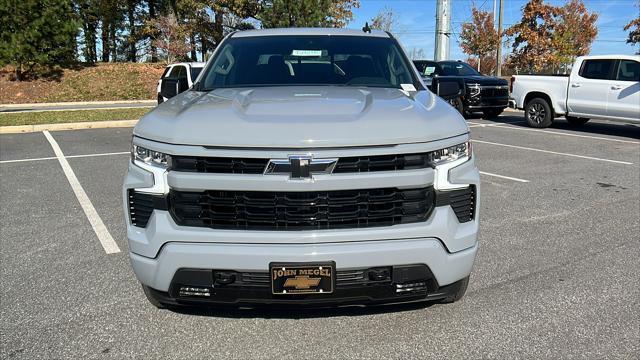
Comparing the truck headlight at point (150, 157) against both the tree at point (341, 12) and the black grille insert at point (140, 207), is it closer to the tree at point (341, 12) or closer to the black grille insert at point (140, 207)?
the black grille insert at point (140, 207)

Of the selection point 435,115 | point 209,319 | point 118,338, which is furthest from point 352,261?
point 118,338

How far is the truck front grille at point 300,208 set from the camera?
2.63 meters

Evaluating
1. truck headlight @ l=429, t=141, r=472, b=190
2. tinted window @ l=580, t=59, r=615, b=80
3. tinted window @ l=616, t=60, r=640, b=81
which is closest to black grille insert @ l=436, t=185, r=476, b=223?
truck headlight @ l=429, t=141, r=472, b=190

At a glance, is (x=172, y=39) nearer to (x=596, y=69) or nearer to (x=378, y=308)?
(x=596, y=69)

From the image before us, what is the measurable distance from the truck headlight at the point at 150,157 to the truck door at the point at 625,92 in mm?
11699

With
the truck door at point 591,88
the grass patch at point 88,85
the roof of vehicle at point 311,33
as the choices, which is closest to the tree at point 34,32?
the grass patch at point 88,85

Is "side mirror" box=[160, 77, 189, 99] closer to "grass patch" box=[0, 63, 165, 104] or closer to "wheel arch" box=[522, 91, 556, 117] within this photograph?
"wheel arch" box=[522, 91, 556, 117]

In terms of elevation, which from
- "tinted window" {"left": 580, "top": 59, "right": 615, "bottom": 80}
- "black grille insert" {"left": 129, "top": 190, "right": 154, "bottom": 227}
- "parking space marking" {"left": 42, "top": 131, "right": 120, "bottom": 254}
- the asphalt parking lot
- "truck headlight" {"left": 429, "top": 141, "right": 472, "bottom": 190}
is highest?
"tinted window" {"left": 580, "top": 59, "right": 615, "bottom": 80}

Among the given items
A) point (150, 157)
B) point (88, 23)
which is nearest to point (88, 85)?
point (88, 23)

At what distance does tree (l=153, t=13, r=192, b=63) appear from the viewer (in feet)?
104

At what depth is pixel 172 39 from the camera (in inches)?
1273

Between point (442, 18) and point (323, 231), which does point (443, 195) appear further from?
point (442, 18)

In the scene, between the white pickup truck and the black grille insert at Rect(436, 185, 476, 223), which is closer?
the black grille insert at Rect(436, 185, 476, 223)

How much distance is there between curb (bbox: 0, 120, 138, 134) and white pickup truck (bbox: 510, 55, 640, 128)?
10.3 meters
